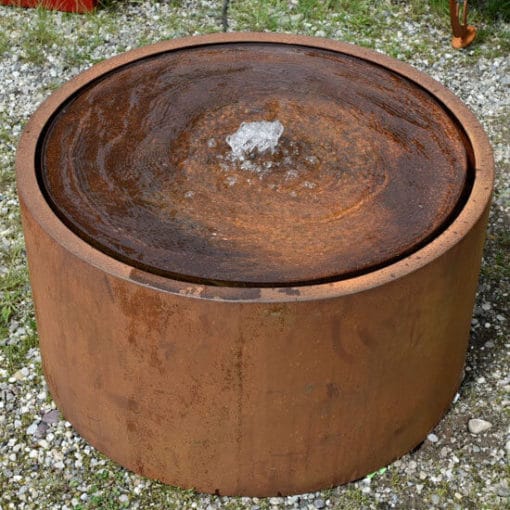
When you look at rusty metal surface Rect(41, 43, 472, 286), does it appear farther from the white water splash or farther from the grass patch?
the grass patch

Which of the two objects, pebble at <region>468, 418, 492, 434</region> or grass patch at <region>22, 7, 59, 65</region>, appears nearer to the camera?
pebble at <region>468, 418, 492, 434</region>

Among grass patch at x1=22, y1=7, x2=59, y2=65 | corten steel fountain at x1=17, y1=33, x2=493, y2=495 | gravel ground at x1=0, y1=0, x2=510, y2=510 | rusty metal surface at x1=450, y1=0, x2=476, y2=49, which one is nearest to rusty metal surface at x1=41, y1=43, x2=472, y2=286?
corten steel fountain at x1=17, y1=33, x2=493, y2=495

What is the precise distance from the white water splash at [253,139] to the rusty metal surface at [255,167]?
23mm

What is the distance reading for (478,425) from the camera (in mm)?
3631

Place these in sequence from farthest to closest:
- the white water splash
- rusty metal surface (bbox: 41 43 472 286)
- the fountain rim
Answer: the white water splash, rusty metal surface (bbox: 41 43 472 286), the fountain rim

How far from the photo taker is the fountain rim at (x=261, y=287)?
2791mm

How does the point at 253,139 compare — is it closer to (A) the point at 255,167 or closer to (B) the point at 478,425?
(A) the point at 255,167

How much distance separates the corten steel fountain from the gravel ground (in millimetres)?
97

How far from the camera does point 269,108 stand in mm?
3611

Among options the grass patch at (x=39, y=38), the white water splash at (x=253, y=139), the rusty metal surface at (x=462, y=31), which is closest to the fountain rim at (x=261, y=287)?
the white water splash at (x=253, y=139)

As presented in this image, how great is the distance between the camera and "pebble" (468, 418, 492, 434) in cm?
362

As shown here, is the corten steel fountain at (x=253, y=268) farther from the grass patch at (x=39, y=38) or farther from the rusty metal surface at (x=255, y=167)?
the grass patch at (x=39, y=38)

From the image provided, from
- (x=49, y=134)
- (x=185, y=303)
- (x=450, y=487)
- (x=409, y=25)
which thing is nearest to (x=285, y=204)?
(x=185, y=303)

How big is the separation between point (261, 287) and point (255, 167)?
23.8 inches
